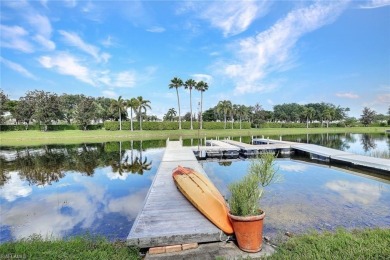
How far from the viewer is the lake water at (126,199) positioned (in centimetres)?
654

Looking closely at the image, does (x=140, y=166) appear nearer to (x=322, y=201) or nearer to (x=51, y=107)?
(x=322, y=201)

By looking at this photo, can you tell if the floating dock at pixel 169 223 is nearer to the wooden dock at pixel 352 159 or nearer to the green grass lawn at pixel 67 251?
the green grass lawn at pixel 67 251

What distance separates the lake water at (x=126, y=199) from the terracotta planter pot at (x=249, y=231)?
57.9 inches

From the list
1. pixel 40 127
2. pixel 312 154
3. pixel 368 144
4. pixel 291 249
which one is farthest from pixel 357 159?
pixel 40 127

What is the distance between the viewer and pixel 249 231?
4.28 metres

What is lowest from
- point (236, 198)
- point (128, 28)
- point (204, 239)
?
point (204, 239)

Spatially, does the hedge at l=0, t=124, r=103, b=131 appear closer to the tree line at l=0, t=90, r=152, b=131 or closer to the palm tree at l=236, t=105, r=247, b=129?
the tree line at l=0, t=90, r=152, b=131

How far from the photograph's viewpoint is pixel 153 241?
A: 4.31 metres

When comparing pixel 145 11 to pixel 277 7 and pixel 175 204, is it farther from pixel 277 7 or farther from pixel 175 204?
pixel 175 204

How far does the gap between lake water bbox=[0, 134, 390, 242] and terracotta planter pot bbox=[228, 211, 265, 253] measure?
1.47 meters

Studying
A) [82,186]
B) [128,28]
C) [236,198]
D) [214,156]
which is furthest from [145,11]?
[236,198]

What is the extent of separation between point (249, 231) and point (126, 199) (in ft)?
19.4

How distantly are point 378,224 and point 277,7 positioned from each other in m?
17.1

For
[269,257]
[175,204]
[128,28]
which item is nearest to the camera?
[269,257]
